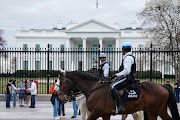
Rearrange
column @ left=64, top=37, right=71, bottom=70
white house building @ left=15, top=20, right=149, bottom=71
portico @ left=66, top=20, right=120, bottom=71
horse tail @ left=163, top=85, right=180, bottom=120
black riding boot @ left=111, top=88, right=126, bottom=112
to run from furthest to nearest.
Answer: white house building @ left=15, top=20, right=149, bottom=71
portico @ left=66, top=20, right=120, bottom=71
column @ left=64, top=37, right=71, bottom=70
horse tail @ left=163, top=85, right=180, bottom=120
black riding boot @ left=111, top=88, right=126, bottom=112

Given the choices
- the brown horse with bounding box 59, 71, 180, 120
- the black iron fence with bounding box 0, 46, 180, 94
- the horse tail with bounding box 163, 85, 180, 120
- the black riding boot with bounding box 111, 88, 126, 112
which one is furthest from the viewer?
the black iron fence with bounding box 0, 46, 180, 94

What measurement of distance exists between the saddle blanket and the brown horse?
0.09 metres

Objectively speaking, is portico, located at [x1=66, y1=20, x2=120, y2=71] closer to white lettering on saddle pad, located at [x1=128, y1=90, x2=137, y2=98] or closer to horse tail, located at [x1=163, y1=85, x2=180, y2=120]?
horse tail, located at [x1=163, y1=85, x2=180, y2=120]

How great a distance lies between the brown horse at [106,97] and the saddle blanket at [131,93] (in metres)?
0.09

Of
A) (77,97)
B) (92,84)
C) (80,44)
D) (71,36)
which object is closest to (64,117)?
(77,97)

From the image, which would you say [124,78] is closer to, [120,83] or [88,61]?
[120,83]

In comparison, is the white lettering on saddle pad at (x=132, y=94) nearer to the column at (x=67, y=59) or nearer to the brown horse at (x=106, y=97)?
the brown horse at (x=106, y=97)

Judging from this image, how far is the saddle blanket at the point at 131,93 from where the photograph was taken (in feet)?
19.7

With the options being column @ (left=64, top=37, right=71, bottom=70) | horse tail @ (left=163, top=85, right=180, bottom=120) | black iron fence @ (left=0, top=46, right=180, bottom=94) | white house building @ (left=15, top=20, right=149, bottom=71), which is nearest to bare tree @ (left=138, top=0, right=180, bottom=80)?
black iron fence @ (left=0, top=46, right=180, bottom=94)

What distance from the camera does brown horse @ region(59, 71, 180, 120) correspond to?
236 inches

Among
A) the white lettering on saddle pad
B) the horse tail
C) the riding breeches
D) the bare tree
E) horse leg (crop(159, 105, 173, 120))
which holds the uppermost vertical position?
the bare tree

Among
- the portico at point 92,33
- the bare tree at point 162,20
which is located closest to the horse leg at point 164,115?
the bare tree at point 162,20

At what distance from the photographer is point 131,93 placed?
602 cm

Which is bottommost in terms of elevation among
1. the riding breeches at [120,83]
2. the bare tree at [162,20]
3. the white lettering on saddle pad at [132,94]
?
the white lettering on saddle pad at [132,94]
